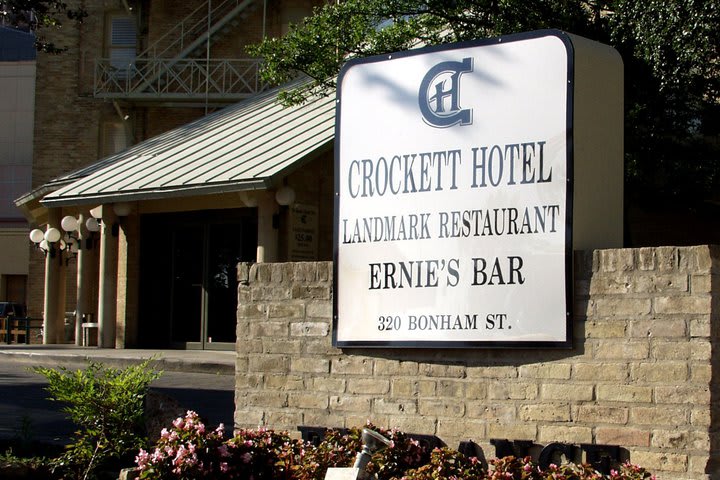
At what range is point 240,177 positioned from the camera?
19891 mm

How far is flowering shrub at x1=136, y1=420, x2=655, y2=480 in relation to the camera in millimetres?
6945

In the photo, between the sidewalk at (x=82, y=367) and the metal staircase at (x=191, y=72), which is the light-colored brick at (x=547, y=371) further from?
the metal staircase at (x=191, y=72)

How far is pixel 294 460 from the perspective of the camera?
7.78 meters

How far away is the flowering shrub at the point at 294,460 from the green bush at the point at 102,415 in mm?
991

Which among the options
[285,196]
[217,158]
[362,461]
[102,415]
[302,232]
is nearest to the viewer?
[362,461]

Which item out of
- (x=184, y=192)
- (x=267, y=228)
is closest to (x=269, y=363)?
(x=267, y=228)

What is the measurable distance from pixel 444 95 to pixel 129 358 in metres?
13.2

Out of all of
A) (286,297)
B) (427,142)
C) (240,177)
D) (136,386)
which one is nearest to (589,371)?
(427,142)

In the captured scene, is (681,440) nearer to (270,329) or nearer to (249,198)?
(270,329)

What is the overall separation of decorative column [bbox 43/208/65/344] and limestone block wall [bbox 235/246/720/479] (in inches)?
732

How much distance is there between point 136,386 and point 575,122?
12.3 ft

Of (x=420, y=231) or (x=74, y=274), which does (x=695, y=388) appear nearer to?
(x=420, y=231)

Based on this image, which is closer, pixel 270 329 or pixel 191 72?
pixel 270 329

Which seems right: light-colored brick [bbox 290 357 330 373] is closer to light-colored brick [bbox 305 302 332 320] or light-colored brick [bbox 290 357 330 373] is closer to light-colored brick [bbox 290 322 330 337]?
light-colored brick [bbox 290 322 330 337]
